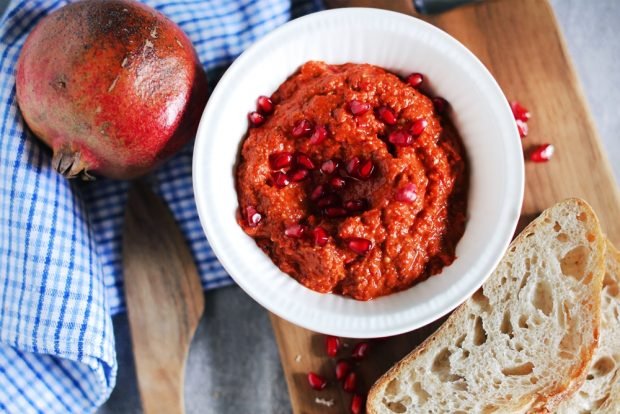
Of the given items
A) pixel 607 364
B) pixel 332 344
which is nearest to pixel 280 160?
pixel 332 344

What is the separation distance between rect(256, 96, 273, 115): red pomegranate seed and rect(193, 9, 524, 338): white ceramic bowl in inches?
0.9

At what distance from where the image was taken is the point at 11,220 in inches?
119

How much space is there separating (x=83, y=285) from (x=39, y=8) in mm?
1266

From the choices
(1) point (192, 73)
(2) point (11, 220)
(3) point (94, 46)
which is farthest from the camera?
(2) point (11, 220)

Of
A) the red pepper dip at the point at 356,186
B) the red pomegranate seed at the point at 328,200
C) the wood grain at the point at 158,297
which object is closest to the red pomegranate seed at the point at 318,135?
the red pepper dip at the point at 356,186

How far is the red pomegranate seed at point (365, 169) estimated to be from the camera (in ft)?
8.40

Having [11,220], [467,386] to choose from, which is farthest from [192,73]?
[467,386]

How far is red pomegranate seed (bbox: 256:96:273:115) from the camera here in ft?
9.22

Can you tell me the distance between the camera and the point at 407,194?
8.20 feet

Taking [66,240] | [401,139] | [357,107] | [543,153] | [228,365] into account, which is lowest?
[228,365]

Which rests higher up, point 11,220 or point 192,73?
point 192,73

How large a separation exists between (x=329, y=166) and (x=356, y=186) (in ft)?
0.44

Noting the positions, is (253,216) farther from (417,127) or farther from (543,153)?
(543,153)

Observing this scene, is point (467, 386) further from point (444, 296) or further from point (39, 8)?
point (39, 8)
